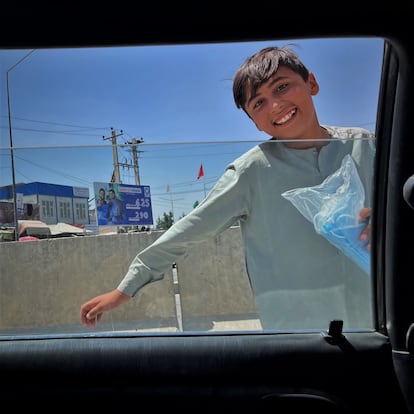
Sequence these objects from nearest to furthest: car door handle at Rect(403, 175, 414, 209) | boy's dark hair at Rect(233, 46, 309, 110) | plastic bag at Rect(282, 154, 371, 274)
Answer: car door handle at Rect(403, 175, 414, 209) < boy's dark hair at Rect(233, 46, 309, 110) < plastic bag at Rect(282, 154, 371, 274)

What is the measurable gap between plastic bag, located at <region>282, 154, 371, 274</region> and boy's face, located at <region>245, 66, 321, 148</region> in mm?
167

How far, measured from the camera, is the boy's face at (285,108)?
1728 millimetres

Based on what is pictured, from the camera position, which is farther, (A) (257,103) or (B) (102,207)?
(A) (257,103)

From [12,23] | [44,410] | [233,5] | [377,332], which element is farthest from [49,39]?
[377,332]

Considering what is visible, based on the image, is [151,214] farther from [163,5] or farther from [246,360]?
[163,5]

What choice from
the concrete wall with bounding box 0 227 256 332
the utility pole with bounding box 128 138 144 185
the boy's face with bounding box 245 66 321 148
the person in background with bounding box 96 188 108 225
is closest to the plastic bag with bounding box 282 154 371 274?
the boy's face with bounding box 245 66 321 148

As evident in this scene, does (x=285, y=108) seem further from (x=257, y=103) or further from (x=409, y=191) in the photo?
(x=409, y=191)

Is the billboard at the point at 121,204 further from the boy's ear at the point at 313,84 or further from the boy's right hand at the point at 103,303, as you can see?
the boy's ear at the point at 313,84

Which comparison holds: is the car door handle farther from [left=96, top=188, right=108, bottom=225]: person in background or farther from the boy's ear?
[left=96, top=188, right=108, bottom=225]: person in background

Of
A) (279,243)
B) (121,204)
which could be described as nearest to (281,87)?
(279,243)

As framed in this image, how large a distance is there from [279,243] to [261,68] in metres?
0.64

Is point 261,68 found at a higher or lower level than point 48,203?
higher

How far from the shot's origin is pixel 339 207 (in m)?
1.74

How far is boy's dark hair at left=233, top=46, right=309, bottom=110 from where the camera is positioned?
162cm
